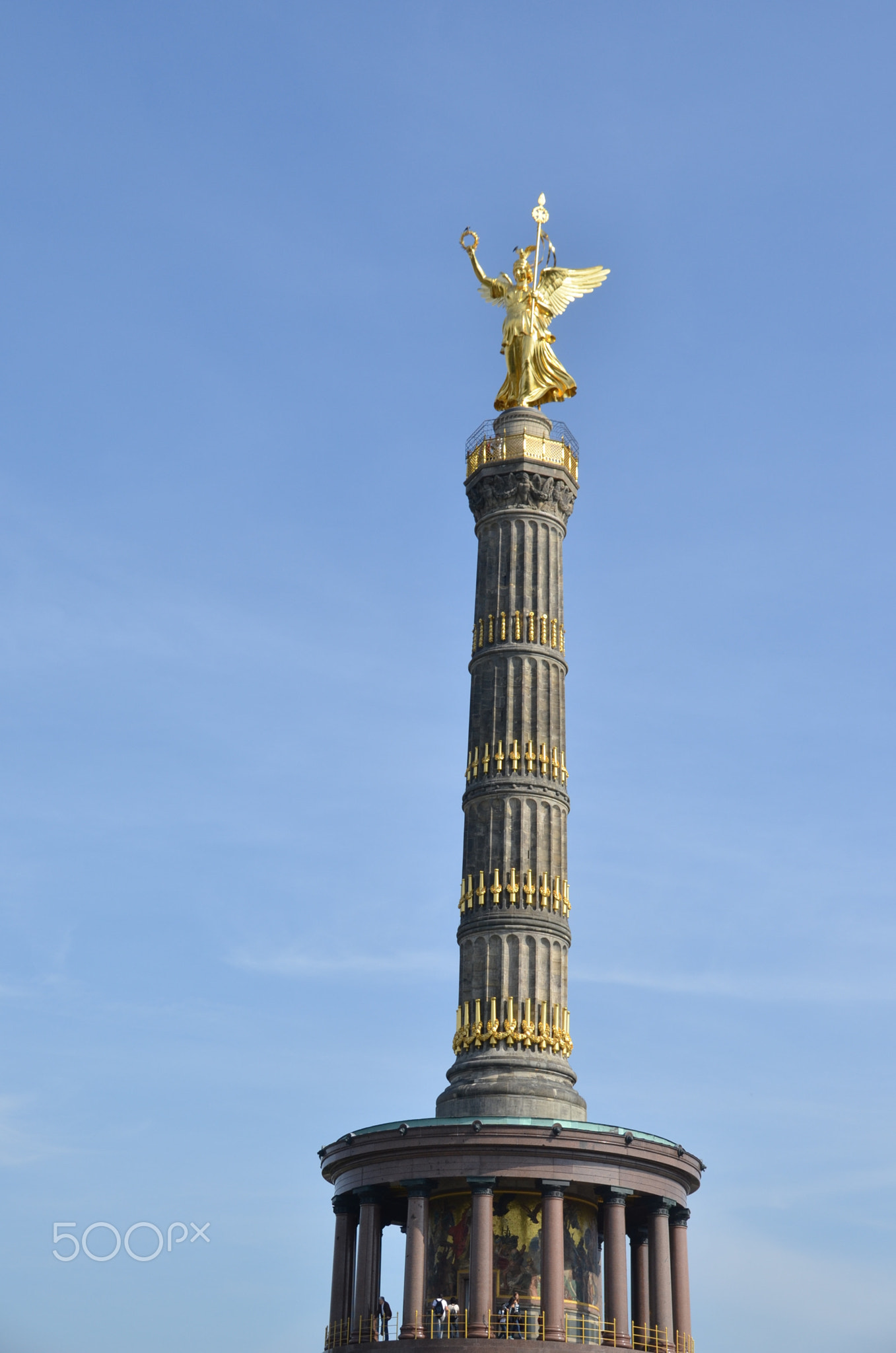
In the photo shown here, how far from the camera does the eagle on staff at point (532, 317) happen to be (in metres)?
65.4

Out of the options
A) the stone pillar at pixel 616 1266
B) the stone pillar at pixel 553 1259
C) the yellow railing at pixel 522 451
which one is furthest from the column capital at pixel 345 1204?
the yellow railing at pixel 522 451

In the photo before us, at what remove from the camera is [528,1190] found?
52.2 meters

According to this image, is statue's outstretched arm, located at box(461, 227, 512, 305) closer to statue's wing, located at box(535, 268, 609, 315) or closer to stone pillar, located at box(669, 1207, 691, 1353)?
statue's wing, located at box(535, 268, 609, 315)

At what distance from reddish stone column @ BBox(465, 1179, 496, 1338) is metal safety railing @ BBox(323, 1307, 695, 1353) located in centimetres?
16

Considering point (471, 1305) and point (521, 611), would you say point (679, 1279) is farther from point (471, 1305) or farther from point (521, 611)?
point (521, 611)

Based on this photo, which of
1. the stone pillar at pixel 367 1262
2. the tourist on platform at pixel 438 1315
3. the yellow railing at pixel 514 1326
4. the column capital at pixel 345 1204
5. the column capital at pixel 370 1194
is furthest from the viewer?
the column capital at pixel 345 1204

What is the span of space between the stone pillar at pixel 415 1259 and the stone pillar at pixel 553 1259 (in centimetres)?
348

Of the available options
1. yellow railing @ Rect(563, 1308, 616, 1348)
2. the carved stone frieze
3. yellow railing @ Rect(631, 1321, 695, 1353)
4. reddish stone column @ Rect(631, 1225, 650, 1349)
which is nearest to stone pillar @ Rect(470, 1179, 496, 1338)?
yellow railing @ Rect(563, 1308, 616, 1348)

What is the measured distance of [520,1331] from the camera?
5009 cm

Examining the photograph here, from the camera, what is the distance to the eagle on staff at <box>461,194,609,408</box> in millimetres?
65438

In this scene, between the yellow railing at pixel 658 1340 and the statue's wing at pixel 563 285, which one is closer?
the yellow railing at pixel 658 1340

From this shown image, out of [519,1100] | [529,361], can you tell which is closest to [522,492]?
[529,361]

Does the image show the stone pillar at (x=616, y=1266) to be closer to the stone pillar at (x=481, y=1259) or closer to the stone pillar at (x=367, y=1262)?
the stone pillar at (x=481, y=1259)

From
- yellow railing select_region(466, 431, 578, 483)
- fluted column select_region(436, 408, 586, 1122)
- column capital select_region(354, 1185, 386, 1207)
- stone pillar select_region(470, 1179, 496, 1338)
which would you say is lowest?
stone pillar select_region(470, 1179, 496, 1338)
